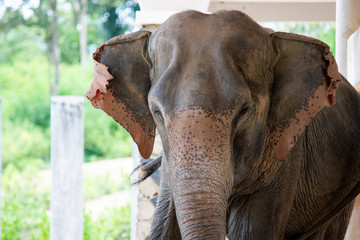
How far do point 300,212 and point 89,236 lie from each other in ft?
20.3

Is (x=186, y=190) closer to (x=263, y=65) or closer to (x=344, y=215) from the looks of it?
(x=263, y=65)

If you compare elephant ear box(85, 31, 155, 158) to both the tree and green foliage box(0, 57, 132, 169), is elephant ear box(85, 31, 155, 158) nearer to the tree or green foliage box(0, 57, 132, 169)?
green foliage box(0, 57, 132, 169)

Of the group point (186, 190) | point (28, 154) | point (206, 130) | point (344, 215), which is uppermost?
point (206, 130)

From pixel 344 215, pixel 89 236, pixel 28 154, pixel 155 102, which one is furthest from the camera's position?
pixel 28 154

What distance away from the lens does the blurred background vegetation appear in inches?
632

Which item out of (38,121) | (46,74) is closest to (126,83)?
(38,121)

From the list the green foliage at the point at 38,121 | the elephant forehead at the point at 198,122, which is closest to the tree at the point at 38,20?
the green foliage at the point at 38,121

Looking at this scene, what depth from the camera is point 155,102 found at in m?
2.48

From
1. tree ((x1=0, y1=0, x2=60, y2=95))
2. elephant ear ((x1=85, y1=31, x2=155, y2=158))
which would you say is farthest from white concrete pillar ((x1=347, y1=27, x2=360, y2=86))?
tree ((x1=0, y1=0, x2=60, y2=95))

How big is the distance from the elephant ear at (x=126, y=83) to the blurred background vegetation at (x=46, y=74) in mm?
10255

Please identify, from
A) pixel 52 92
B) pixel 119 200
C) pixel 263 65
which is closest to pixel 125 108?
pixel 263 65

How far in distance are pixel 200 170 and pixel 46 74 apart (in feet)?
63.9

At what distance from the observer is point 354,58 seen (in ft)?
13.7

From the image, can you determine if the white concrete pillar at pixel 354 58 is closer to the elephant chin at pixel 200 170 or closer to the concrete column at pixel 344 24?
the concrete column at pixel 344 24
